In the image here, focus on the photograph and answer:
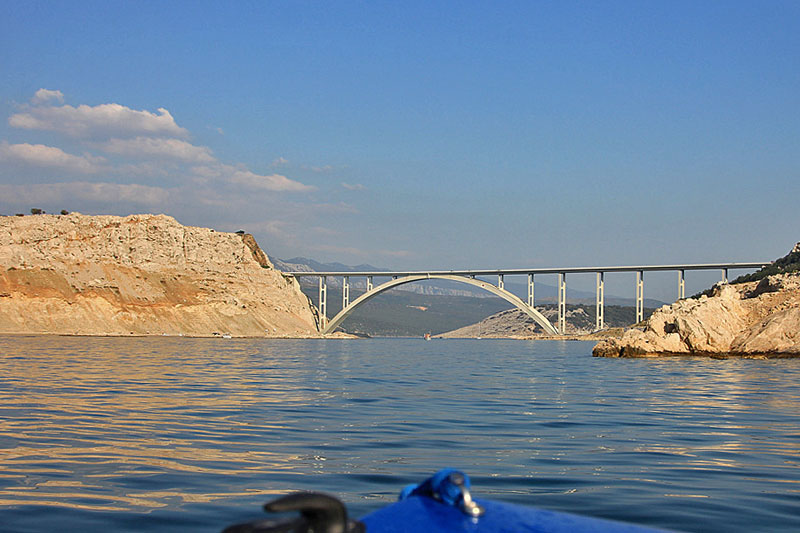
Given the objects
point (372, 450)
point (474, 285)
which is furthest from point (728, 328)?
point (474, 285)

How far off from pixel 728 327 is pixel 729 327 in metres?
0.10

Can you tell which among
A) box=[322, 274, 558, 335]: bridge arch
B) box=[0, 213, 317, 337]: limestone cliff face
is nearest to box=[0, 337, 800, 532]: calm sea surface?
box=[0, 213, 317, 337]: limestone cliff face

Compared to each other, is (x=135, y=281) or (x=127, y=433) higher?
(x=135, y=281)

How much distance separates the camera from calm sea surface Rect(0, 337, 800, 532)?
18.0 ft

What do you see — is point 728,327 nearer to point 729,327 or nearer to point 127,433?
point 729,327

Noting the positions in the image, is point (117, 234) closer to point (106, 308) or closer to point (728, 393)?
point (106, 308)

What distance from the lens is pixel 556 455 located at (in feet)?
25.9

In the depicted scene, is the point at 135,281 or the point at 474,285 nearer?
the point at 135,281

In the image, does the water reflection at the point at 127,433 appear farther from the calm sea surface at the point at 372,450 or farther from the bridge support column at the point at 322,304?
the bridge support column at the point at 322,304

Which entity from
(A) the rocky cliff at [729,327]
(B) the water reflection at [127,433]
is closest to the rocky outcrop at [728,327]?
(A) the rocky cliff at [729,327]

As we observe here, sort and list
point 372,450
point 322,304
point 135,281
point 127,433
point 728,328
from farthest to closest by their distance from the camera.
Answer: point 322,304 → point 135,281 → point 728,328 → point 127,433 → point 372,450

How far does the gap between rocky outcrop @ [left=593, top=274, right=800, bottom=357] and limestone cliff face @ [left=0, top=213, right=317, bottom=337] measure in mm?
43167

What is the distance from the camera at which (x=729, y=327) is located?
34.3m

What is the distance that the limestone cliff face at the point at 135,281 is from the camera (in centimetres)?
6062
